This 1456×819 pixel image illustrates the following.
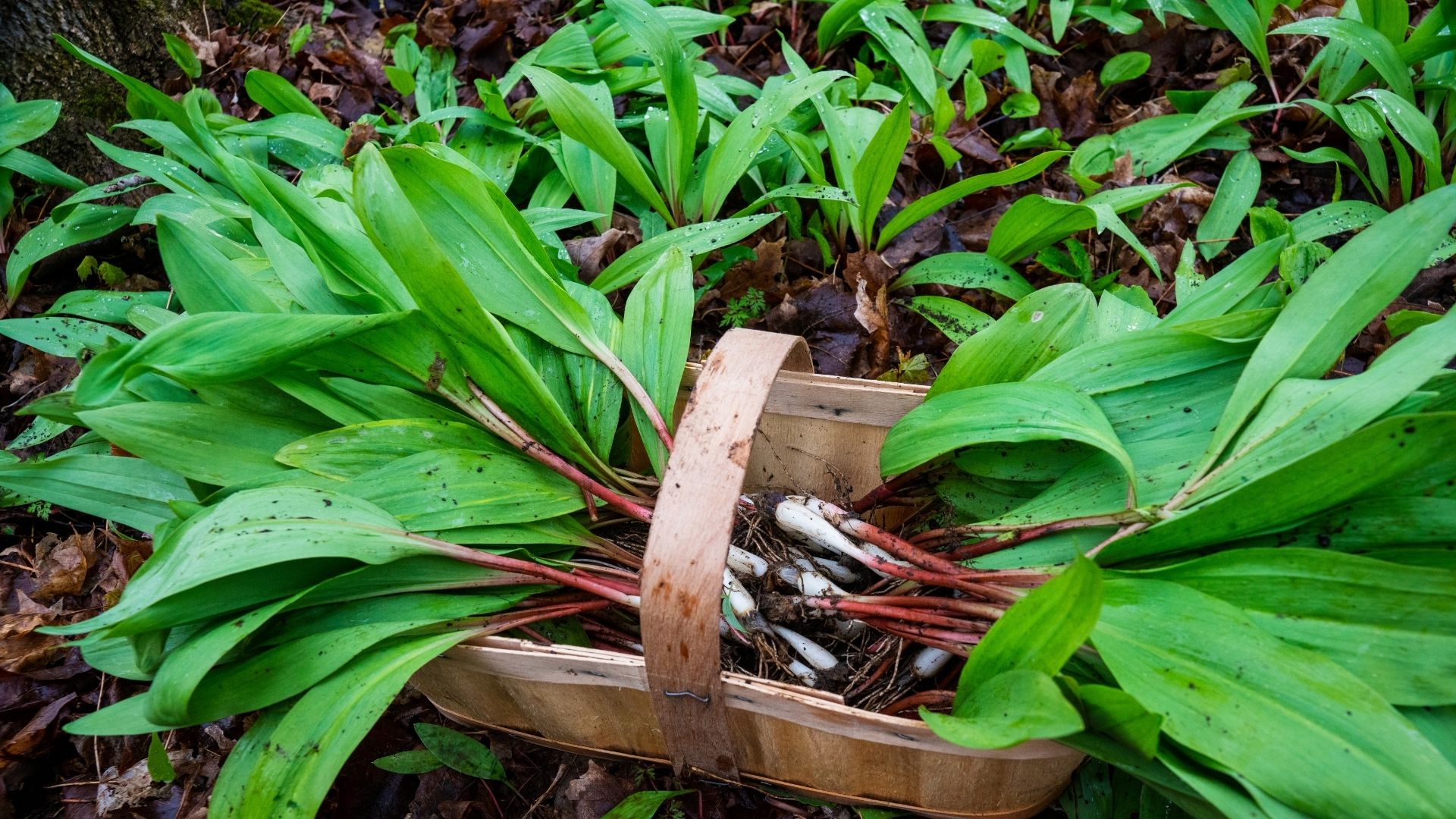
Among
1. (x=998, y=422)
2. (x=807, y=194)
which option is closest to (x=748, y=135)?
(x=807, y=194)

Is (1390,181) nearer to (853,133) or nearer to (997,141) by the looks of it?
(997,141)

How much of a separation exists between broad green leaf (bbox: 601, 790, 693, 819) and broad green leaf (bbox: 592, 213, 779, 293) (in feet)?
2.47

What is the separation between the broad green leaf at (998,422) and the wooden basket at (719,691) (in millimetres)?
129

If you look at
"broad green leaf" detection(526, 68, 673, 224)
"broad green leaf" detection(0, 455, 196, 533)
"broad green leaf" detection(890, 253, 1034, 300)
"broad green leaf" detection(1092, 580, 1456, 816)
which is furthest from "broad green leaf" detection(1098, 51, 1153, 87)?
"broad green leaf" detection(0, 455, 196, 533)

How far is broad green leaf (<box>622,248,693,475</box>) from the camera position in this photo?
3.90 ft

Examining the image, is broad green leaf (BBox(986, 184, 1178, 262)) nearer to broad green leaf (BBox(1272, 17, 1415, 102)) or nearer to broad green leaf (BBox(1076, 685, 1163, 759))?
broad green leaf (BBox(1272, 17, 1415, 102))

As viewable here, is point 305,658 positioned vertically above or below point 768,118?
below

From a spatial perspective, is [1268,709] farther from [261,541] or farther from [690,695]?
[261,541]

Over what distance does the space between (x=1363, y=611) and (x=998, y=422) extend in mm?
363

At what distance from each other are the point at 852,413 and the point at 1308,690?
609 mm

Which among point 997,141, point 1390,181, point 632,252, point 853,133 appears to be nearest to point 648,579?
point 632,252

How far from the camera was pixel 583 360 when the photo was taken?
4.04 feet

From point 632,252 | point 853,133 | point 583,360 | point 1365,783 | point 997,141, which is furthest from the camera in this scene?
point 997,141

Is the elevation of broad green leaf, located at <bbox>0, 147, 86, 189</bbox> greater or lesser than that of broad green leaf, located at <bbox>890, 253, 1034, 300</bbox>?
greater
